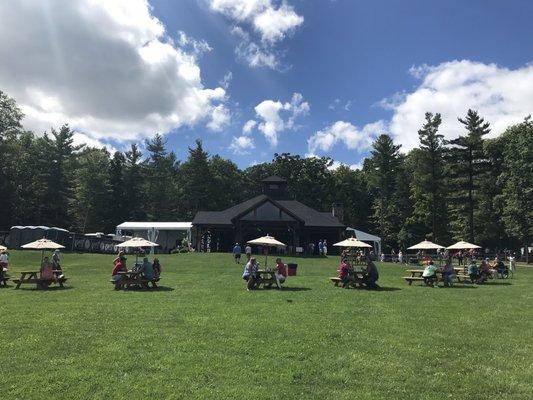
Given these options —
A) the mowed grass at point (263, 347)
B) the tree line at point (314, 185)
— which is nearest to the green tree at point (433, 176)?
the tree line at point (314, 185)

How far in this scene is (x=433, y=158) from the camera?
6038 centimetres

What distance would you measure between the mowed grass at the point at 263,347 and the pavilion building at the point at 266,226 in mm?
32738

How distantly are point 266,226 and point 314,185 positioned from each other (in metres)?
35.2

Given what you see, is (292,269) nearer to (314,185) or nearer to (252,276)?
(252,276)

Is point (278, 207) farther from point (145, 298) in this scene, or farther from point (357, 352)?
point (357, 352)

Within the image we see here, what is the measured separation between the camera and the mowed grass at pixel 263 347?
6.62 m

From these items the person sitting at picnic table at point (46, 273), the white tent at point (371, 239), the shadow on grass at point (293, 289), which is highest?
the white tent at point (371, 239)

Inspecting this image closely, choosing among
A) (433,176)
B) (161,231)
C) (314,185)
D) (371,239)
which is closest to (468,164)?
(433,176)

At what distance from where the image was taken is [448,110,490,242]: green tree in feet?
180

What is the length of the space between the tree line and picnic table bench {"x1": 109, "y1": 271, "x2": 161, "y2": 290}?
45.3 meters

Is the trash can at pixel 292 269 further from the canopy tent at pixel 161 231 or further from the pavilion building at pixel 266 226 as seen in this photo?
the canopy tent at pixel 161 231

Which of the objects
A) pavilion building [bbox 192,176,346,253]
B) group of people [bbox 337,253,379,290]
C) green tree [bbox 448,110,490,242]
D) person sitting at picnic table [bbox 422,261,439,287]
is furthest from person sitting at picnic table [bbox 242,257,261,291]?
green tree [bbox 448,110,490,242]

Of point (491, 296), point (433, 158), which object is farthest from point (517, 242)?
point (491, 296)

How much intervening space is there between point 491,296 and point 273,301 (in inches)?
332
